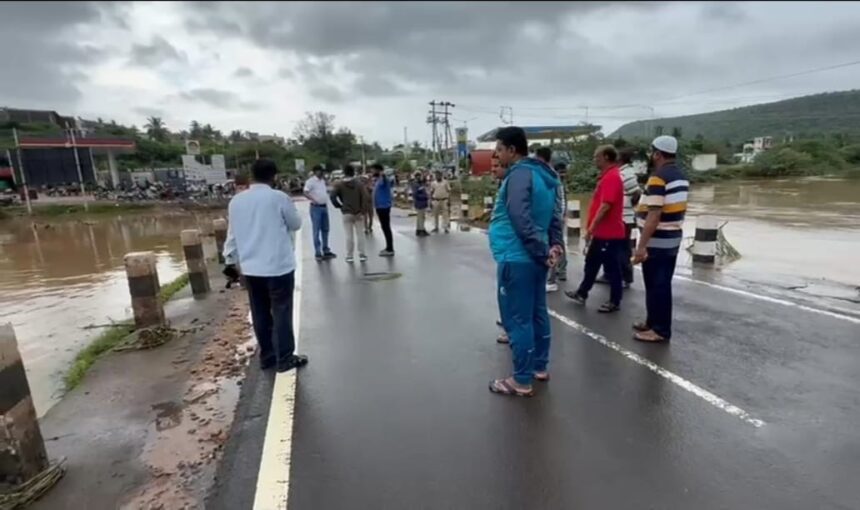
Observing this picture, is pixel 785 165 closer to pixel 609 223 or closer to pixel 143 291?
pixel 609 223

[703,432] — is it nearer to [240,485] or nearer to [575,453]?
[575,453]

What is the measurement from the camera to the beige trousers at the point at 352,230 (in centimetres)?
959

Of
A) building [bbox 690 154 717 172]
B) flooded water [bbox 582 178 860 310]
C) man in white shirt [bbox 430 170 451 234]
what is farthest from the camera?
building [bbox 690 154 717 172]

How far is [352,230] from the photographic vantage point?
31.6 ft

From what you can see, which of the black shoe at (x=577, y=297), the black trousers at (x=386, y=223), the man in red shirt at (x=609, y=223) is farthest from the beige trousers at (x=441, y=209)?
the man in red shirt at (x=609, y=223)

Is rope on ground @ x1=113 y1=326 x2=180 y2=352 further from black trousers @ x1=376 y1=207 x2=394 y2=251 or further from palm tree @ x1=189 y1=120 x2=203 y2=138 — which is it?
palm tree @ x1=189 y1=120 x2=203 y2=138

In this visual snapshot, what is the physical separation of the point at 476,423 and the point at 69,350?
19.0 feet

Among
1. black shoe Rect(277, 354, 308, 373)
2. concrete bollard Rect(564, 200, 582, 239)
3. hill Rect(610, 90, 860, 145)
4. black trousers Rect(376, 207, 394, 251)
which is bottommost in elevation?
black shoe Rect(277, 354, 308, 373)

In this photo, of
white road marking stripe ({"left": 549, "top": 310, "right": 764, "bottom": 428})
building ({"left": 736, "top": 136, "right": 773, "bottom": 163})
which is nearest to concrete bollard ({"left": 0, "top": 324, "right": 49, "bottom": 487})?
white road marking stripe ({"left": 549, "top": 310, "right": 764, "bottom": 428})

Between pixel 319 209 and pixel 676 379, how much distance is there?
7171 mm

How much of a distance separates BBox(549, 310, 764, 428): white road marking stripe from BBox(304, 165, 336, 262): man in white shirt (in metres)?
5.66

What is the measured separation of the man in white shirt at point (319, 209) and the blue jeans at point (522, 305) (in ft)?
21.2

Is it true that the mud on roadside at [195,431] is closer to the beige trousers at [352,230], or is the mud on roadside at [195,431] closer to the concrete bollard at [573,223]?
the beige trousers at [352,230]

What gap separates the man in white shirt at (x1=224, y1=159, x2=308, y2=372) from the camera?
4.21m
